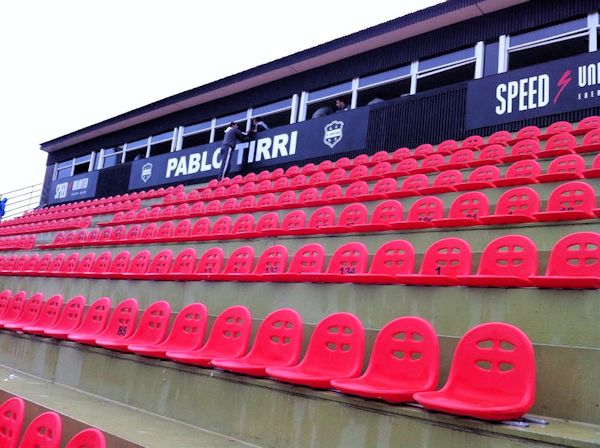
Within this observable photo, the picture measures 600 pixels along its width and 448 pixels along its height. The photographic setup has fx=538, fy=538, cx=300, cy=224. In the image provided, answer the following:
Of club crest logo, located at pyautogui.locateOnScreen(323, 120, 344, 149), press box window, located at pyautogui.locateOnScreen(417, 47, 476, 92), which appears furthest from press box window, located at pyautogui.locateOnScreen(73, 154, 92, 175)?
press box window, located at pyautogui.locateOnScreen(417, 47, 476, 92)

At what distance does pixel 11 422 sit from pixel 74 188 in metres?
16.3

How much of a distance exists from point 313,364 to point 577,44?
26.6 feet

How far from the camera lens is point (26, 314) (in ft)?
17.0

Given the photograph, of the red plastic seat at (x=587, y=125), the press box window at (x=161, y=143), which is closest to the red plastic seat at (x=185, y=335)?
the red plastic seat at (x=587, y=125)

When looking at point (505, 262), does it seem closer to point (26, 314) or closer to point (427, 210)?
point (427, 210)

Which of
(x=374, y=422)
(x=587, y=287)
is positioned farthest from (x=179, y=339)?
(x=587, y=287)

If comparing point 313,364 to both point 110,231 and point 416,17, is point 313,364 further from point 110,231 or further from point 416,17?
point 416,17

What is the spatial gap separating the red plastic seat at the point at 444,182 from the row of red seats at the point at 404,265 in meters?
1.59

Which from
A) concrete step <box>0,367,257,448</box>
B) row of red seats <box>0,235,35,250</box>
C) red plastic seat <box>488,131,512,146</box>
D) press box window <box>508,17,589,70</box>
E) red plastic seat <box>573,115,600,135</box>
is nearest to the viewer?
concrete step <box>0,367,257,448</box>

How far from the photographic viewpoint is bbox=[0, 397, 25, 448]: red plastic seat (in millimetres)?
2299

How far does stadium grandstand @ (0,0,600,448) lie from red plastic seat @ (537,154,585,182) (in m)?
0.02

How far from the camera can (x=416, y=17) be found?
1007 cm

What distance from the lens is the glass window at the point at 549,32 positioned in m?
8.55

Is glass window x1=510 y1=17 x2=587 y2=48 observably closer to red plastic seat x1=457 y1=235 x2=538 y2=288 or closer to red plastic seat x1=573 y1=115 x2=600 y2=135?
red plastic seat x1=573 y1=115 x2=600 y2=135
